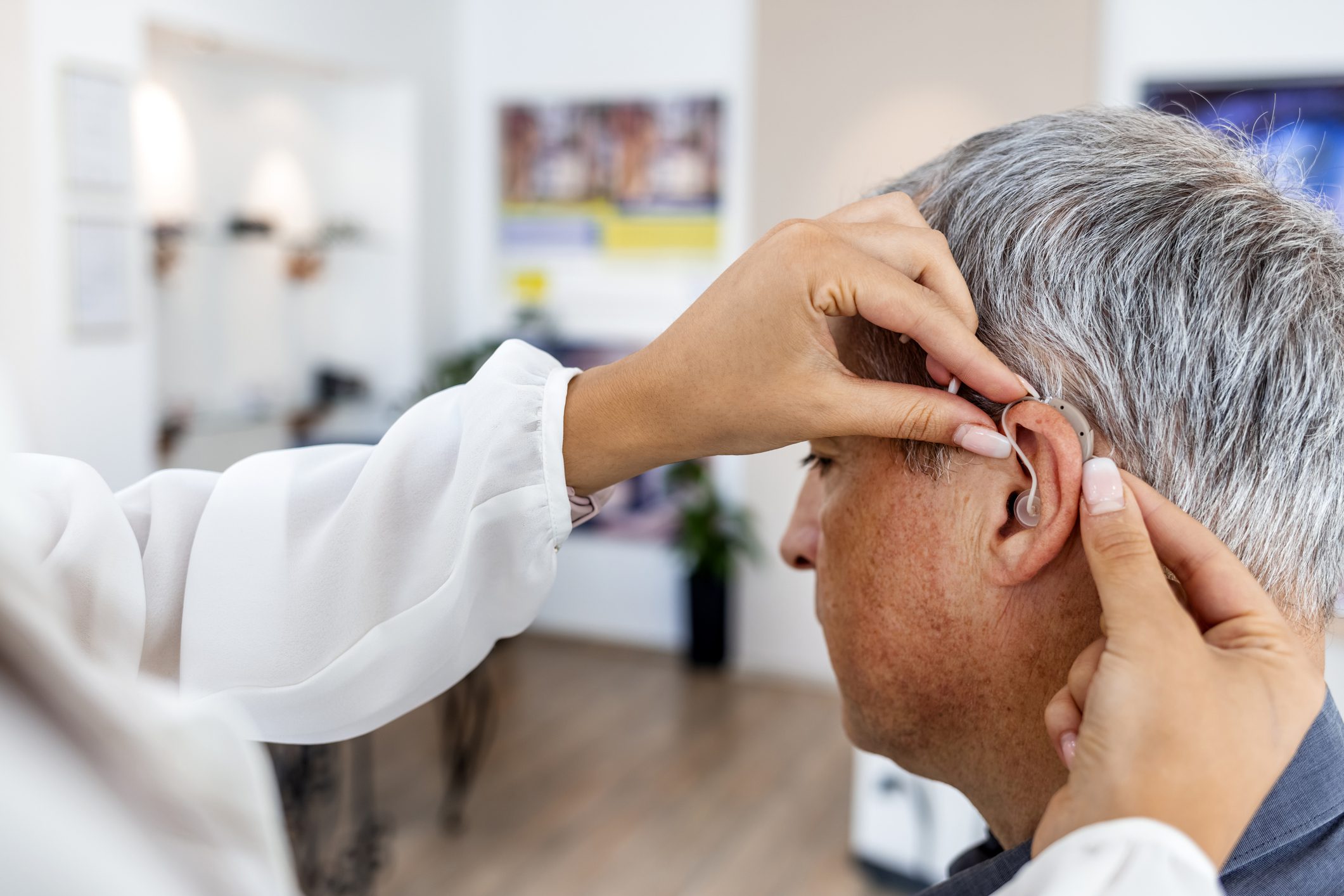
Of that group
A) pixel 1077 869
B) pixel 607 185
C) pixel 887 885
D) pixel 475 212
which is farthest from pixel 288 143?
pixel 1077 869

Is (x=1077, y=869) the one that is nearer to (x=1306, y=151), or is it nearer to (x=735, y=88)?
(x=1306, y=151)

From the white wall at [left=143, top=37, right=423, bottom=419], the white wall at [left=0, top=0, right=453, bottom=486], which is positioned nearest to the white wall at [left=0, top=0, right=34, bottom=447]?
the white wall at [left=0, top=0, right=453, bottom=486]

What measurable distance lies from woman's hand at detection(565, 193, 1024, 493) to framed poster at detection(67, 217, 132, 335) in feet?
11.3

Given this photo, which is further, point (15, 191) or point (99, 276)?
point (99, 276)

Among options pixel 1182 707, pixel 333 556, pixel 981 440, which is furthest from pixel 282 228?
pixel 1182 707

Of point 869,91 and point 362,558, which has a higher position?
point 869,91

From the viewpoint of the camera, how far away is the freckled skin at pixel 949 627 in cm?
90

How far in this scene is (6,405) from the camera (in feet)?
1.14

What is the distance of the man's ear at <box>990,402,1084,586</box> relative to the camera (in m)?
0.82

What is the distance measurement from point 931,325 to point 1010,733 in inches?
16.5

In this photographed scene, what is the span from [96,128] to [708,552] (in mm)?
3060

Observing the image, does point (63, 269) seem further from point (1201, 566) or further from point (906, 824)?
point (1201, 566)

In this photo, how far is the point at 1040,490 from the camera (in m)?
0.85

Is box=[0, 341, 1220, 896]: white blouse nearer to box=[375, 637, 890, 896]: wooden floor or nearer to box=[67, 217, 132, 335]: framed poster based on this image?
box=[375, 637, 890, 896]: wooden floor
